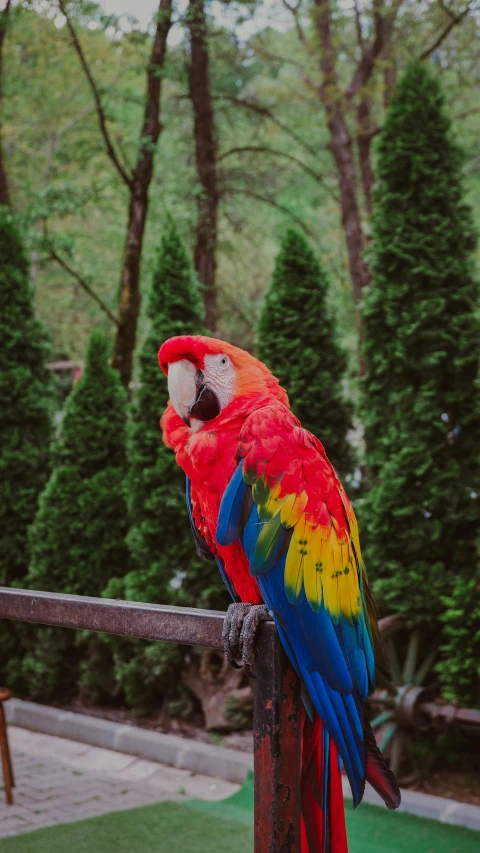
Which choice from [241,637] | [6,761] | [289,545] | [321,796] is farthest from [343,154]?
[321,796]

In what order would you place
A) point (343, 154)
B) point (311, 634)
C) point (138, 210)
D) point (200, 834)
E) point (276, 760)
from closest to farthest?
point (276, 760), point (311, 634), point (200, 834), point (138, 210), point (343, 154)

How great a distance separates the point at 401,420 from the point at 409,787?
5.89 feet

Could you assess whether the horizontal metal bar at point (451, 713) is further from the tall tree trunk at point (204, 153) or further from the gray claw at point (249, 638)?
the tall tree trunk at point (204, 153)

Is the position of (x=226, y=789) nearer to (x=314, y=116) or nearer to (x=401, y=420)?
(x=401, y=420)

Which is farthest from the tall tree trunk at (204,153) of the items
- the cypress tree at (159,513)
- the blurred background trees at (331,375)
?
the cypress tree at (159,513)

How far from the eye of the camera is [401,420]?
412 centimetres

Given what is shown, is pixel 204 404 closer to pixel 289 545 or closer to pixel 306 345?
pixel 289 545

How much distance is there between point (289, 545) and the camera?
1.66 m

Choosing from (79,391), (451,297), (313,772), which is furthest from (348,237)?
(313,772)

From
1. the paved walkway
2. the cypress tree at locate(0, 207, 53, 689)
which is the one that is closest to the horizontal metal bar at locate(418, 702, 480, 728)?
the paved walkway

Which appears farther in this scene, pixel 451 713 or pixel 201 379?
pixel 451 713

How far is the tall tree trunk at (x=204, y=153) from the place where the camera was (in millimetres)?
8812

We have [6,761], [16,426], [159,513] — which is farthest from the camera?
[16,426]

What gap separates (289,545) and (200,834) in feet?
7.59
